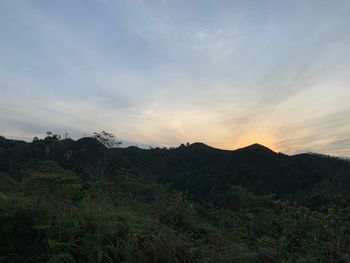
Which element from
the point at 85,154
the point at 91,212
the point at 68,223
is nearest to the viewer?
the point at 68,223

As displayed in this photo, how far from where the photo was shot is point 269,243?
685 centimetres

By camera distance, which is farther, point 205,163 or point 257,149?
point 205,163

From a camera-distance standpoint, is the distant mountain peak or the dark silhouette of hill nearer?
the dark silhouette of hill

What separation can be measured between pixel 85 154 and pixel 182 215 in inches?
1618

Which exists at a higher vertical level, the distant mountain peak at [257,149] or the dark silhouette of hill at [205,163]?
the distant mountain peak at [257,149]

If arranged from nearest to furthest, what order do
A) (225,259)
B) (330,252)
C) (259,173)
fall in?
1. (225,259)
2. (330,252)
3. (259,173)

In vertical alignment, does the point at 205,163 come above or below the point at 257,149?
below

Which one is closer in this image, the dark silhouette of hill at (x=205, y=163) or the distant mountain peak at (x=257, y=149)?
the dark silhouette of hill at (x=205, y=163)

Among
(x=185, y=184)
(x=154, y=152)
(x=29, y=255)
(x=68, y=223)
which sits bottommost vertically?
(x=29, y=255)

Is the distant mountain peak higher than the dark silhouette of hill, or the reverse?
the distant mountain peak

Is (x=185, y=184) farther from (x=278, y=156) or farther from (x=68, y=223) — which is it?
(x=68, y=223)

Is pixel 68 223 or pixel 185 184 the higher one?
pixel 185 184

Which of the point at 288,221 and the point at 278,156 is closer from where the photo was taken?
the point at 288,221

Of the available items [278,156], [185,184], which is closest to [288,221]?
[185,184]
